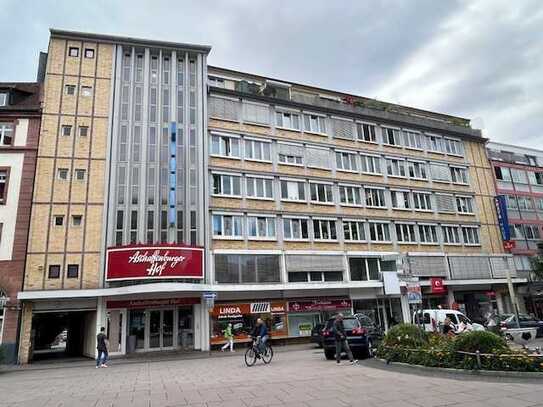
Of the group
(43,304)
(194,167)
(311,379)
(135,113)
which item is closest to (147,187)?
(194,167)

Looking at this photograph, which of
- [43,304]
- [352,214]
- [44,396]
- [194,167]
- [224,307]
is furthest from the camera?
[352,214]

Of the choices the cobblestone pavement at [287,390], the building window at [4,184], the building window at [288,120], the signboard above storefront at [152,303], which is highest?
the building window at [288,120]

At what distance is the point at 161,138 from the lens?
27.7 metres

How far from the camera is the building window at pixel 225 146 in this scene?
28.8m

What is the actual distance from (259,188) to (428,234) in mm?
16250

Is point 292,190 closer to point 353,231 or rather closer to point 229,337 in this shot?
point 353,231

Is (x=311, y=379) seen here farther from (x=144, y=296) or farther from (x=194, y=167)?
(x=194, y=167)

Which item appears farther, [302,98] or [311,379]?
[302,98]

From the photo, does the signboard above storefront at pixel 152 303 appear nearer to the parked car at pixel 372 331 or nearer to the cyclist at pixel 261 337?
the cyclist at pixel 261 337

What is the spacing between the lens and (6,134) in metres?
25.6

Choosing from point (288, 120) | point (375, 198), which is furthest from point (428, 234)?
point (288, 120)

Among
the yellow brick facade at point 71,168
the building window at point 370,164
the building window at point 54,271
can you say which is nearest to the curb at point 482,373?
the yellow brick facade at point 71,168

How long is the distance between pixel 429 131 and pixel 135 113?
2722 cm

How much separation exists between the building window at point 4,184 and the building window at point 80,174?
3969mm
